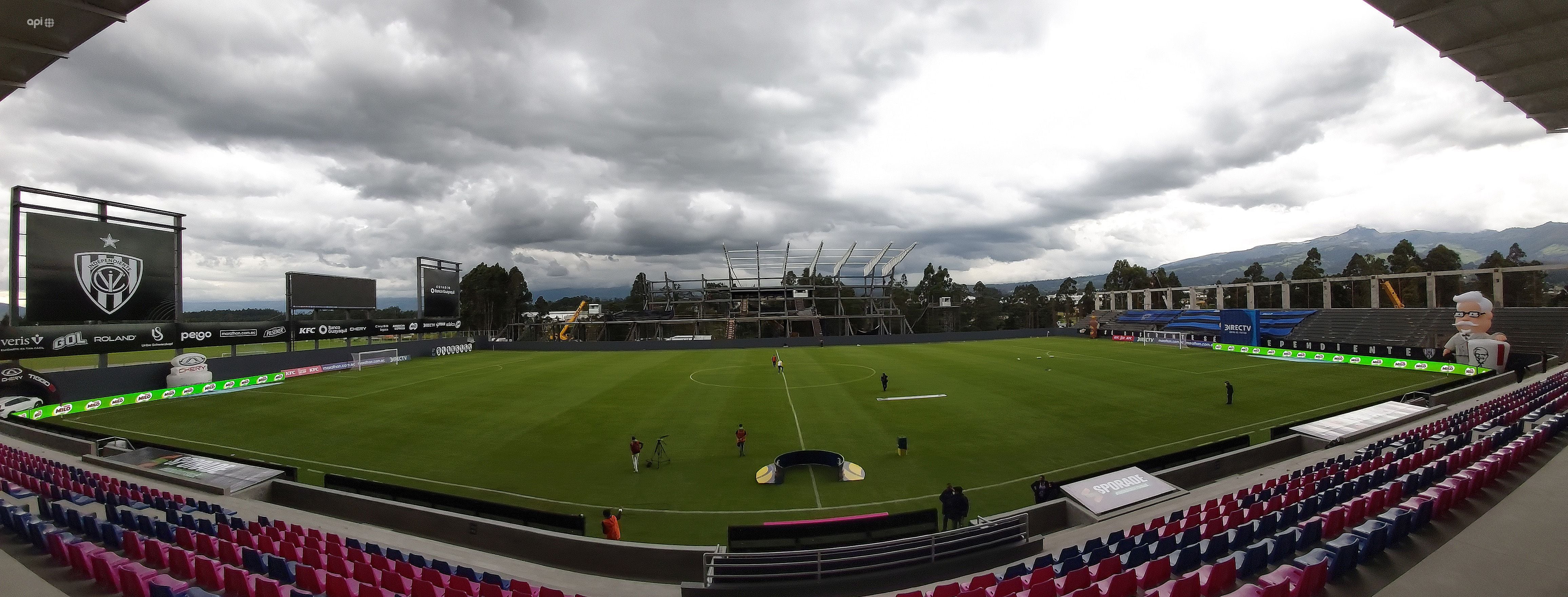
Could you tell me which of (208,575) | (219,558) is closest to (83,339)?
(219,558)

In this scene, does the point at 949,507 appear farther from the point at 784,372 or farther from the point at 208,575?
the point at 784,372

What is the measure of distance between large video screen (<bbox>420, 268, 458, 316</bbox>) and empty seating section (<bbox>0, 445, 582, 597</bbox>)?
4681cm

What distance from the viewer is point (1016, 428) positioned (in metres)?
19.9

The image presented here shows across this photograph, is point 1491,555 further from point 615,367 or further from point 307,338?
point 307,338

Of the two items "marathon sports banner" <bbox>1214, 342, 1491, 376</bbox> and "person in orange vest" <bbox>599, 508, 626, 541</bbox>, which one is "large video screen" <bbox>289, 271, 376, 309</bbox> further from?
"marathon sports banner" <bbox>1214, 342, 1491, 376</bbox>

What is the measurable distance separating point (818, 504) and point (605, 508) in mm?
5125

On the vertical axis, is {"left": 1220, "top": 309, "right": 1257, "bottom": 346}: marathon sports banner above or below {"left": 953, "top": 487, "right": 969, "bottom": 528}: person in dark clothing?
above

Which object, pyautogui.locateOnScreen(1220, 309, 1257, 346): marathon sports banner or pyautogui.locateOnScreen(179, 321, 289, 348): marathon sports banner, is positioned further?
pyautogui.locateOnScreen(1220, 309, 1257, 346): marathon sports banner

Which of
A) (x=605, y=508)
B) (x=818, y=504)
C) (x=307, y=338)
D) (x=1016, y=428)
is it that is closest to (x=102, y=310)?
(x=307, y=338)

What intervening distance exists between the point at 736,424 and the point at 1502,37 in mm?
19857

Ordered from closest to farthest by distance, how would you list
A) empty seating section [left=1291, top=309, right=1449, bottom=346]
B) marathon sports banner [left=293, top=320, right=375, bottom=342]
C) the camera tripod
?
the camera tripod, empty seating section [left=1291, top=309, right=1449, bottom=346], marathon sports banner [left=293, top=320, right=375, bottom=342]

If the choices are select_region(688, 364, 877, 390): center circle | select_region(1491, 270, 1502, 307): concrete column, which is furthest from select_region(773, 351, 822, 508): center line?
select_region(1491, 270, 1502, 307): concrete column

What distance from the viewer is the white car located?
78.8ft

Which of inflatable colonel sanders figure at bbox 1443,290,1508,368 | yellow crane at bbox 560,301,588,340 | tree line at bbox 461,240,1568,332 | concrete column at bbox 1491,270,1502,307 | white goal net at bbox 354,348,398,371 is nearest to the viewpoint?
inflatable colonel sanders figure at bbox 1443,290,1508,368
